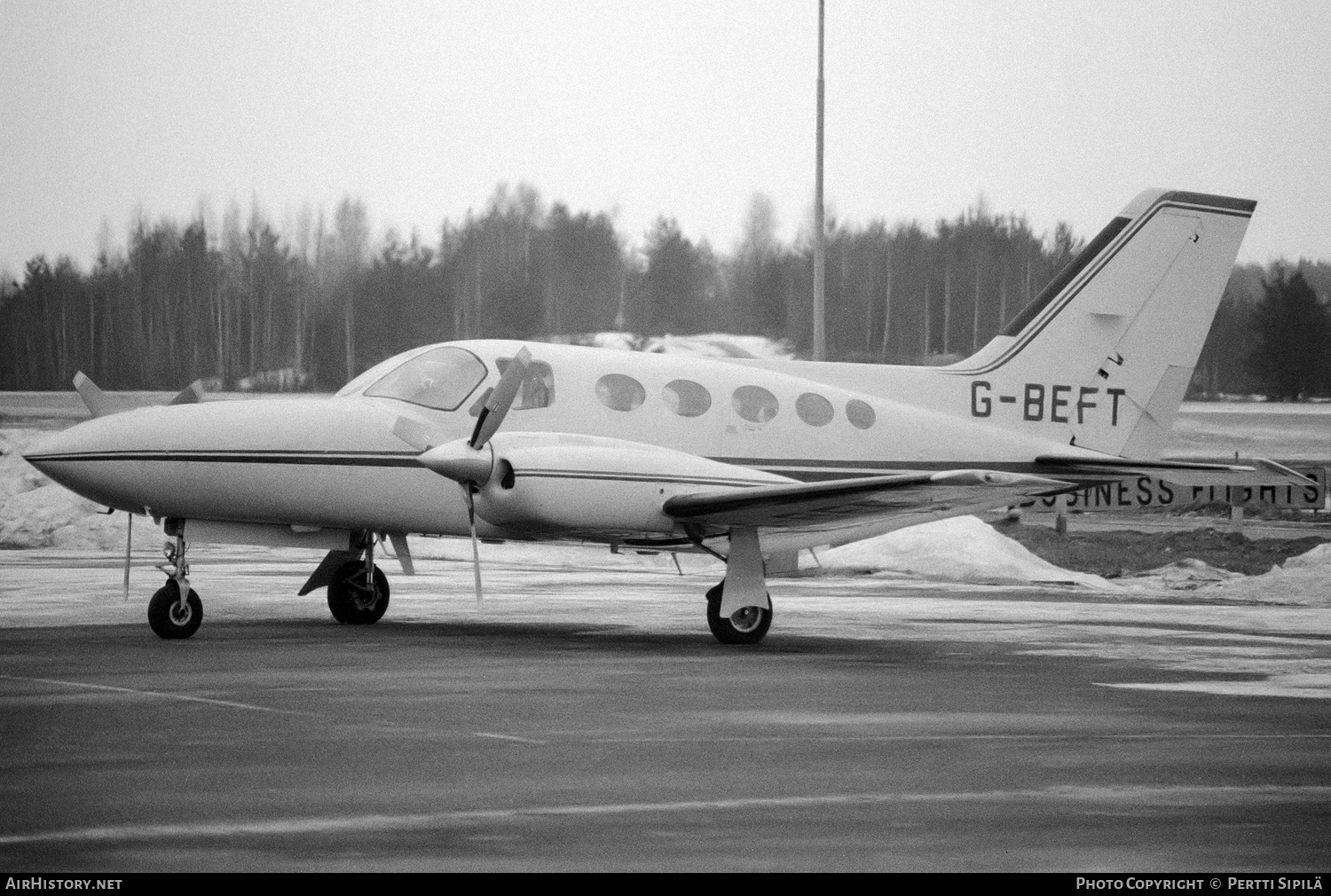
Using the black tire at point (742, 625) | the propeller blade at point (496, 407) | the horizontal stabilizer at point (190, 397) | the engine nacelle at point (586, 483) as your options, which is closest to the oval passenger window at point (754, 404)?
the engine nacelle at point (586, 483)

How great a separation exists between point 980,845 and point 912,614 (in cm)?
1229

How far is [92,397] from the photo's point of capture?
16484mm

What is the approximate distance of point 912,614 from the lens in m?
18.6

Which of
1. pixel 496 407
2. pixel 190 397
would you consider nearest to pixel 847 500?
pixel 496 407

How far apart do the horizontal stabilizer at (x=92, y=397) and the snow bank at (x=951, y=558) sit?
13.0 metres

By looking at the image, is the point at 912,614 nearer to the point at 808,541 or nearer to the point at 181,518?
the point at 808,541

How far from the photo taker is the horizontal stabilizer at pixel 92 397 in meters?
16.3

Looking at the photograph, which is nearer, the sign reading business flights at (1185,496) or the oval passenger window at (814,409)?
the oval passenger window at (814,409)

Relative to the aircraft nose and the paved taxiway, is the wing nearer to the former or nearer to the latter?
the paved taxiway

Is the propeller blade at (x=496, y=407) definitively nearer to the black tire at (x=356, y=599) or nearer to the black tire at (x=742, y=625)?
the black tire at (x=742, y=625)

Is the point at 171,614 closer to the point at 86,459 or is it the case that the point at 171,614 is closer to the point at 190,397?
the point at 86,459

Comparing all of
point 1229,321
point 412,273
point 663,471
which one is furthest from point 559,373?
point 1229,321

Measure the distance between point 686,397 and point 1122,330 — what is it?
20.1ft
